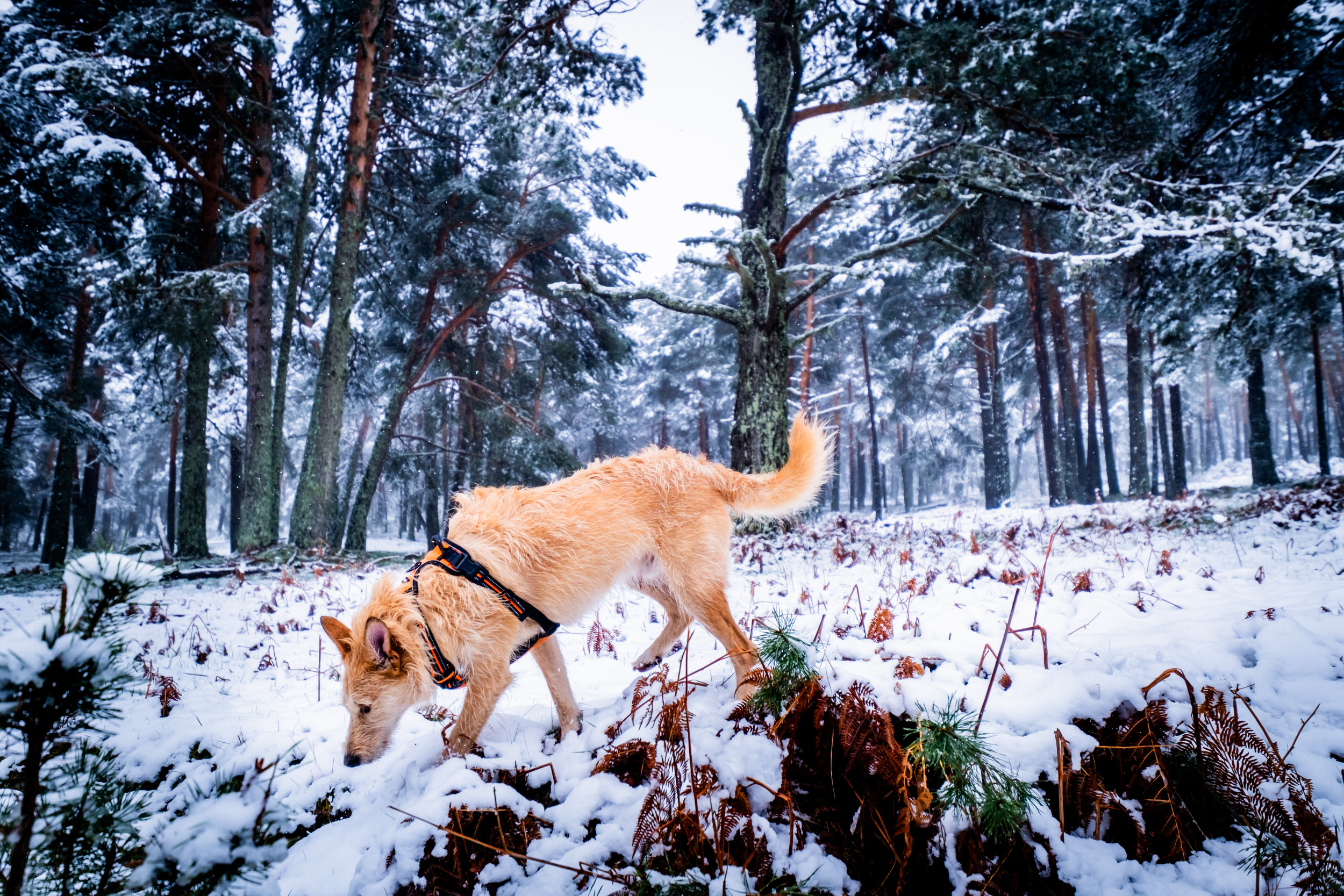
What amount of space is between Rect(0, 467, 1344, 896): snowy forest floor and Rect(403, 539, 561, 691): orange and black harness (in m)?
0.30

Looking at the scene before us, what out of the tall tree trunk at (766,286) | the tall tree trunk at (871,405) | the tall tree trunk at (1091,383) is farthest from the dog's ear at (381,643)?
the tall tree trunk at (871,405)

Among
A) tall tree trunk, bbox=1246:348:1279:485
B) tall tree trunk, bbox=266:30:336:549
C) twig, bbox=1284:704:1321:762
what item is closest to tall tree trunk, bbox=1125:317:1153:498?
tall tree trunk, bbox=1246:348:1279:485

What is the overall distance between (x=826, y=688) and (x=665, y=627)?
1420mm

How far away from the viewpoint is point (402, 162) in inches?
480

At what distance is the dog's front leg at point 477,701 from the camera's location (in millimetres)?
2381

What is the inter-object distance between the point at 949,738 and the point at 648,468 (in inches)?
81.1

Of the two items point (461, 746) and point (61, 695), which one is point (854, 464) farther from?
point (61, 695)

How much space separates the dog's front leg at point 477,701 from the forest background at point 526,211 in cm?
146

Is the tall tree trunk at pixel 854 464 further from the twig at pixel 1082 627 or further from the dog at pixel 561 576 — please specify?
the dog at pixel 561 576

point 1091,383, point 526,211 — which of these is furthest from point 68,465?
point 1091,383

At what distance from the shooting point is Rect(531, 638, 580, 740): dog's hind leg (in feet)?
8.38

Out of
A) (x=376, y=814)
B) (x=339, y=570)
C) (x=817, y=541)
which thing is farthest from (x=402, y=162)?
(x=376, y=814)

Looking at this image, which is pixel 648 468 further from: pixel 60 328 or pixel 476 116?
pixel 60 328

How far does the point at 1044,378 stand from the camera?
54.3 ft
